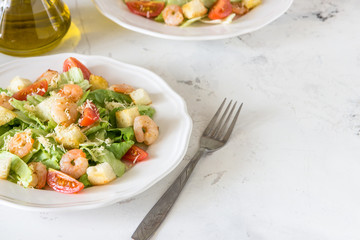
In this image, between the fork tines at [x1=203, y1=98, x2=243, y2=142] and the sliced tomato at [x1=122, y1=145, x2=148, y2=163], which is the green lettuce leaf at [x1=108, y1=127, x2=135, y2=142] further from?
the fork tines at [x1=203, y1=98, x2=243, y2=142]

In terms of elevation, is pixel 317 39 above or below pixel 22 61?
below

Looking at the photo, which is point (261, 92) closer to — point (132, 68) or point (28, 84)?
point (132, 68)

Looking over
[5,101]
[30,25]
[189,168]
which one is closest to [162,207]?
[189,168]

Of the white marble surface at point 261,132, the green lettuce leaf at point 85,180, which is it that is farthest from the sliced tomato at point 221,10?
the green lettuce leaf at point 85,180

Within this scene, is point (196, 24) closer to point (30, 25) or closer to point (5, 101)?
point (30, 25)

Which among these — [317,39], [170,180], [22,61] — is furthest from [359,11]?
[22,61]

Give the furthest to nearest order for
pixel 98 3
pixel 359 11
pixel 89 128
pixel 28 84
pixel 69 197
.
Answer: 1. pixel 359 11
2. pixel 98 3
3. pixel 28 84
4. pixel 89 128
5. pixel 69 197
